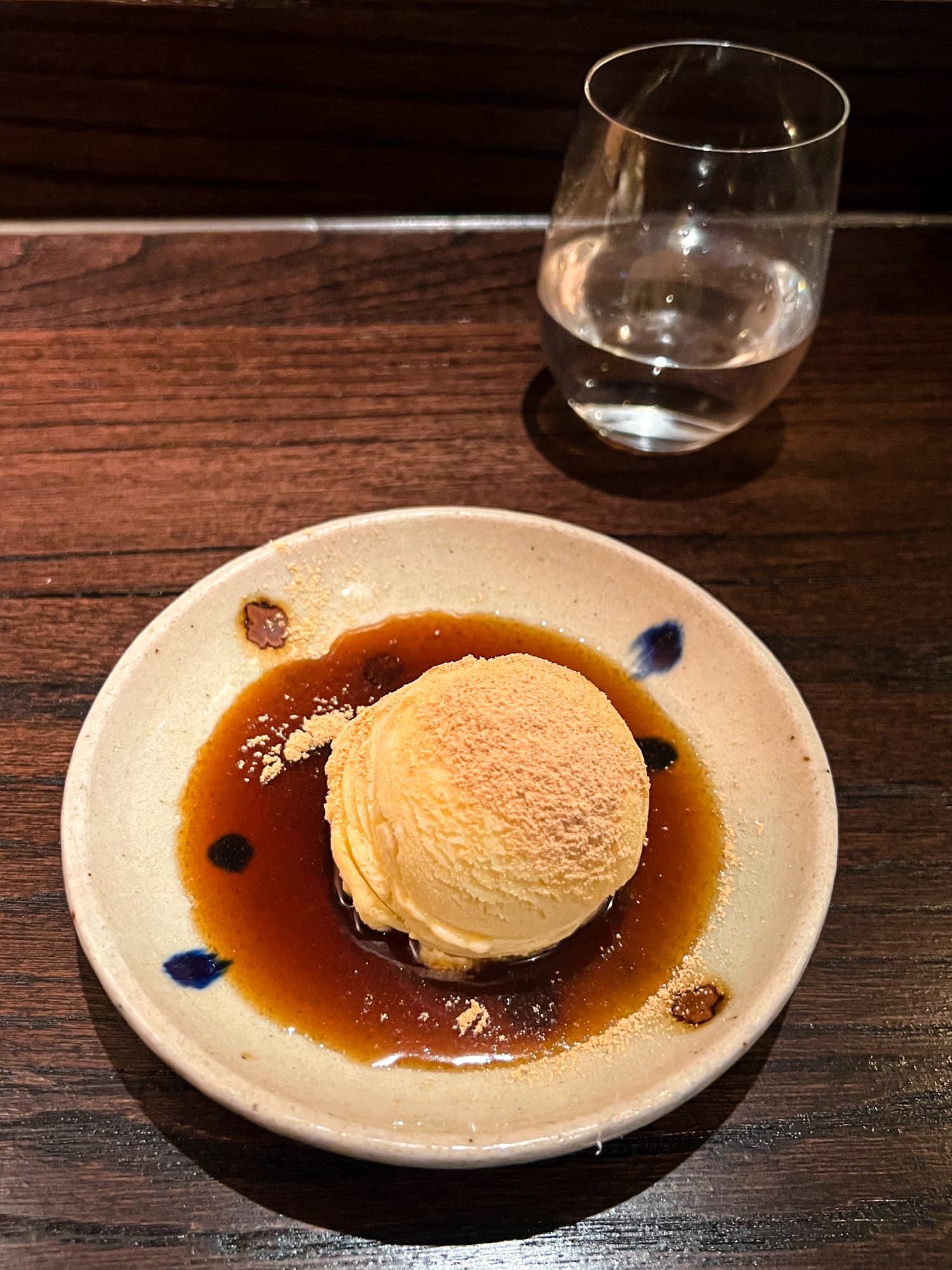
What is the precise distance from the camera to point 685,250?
4.60 feet

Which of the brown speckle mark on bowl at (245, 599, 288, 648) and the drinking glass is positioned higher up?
the drinking glass

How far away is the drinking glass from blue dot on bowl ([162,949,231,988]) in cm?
93

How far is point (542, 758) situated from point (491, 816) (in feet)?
0.26

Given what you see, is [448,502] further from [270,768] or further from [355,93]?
[355,93]

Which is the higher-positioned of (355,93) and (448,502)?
(355,93)

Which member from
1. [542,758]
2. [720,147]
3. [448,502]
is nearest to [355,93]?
[720,147]

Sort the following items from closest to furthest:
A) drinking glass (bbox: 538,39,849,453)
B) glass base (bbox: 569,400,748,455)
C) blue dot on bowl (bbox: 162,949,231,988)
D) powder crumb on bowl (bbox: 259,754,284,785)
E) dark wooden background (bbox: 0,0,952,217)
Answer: blue dot on bowl (bbox: 162,949,231,988), powder crumb on bowl (bbox: 259,754,284,785), drinking glass (bbox: 538,39,849,453), glass base (bbox: 569,400,748,455), dark wooden background (bbox: 0,0,952,217)

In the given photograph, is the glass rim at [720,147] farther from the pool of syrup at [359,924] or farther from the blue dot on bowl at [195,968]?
the blue dot on bowl at [195,968]

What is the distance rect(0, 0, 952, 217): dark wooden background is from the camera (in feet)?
5.05

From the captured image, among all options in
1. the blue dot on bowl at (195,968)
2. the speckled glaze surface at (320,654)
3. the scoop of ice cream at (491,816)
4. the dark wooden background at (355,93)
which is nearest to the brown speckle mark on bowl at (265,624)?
the speckled glaze surface at (320,654)

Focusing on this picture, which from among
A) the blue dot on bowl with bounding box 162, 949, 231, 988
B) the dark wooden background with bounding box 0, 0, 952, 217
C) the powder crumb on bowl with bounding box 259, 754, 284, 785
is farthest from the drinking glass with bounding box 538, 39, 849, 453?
the blue dot on bowl with bounding box 162, 949, 231, 988

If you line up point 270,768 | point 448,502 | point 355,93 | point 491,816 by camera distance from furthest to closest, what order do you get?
point 355,93 < point 448,502 < point 270,768 < point 491,816

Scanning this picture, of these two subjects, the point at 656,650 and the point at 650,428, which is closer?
the point at 656,650

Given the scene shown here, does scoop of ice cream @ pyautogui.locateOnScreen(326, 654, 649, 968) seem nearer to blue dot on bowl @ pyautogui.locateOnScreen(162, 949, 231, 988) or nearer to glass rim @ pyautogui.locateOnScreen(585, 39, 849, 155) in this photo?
blue dot on bowl @ pyautogui.locateOnScreen(162, 949, 231, 988)
